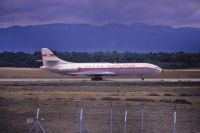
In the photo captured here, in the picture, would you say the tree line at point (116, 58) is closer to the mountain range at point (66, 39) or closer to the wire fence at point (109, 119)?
the mountain range at point (66, 39)

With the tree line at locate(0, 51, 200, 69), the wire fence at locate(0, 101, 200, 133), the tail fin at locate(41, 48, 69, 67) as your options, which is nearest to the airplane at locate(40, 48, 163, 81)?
the tail fin at locate(41, 48, 69, 67)

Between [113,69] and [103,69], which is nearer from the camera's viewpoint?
[113,69]

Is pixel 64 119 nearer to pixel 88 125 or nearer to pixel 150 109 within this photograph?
pixel 88 125

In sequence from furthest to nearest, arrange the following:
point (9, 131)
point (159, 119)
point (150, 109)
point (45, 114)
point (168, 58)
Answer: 1. point (168, 58)
2. point (150, 109)
3. point (45, 114)
4. point (159, 119)
5. point (9, 131)

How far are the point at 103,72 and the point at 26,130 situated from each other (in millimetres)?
59921

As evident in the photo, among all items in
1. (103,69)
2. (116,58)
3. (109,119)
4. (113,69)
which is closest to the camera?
(109,119)

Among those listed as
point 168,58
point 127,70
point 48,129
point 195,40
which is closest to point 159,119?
point 48,129

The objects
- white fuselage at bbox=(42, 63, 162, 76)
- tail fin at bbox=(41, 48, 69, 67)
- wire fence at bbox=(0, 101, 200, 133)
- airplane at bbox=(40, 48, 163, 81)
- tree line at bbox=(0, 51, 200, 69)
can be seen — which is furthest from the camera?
tree line at bbox=(0, 51, 200, 69)

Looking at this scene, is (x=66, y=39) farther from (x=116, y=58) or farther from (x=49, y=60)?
(x=49, y=60)

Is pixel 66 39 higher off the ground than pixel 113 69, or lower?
higher

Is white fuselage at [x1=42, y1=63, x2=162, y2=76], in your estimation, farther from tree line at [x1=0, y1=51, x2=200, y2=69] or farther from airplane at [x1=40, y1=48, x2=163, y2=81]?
tree line at [x1=0, y1=51, x2=200, y2=69]

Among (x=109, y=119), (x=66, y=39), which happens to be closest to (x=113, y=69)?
(x=109, y=119)

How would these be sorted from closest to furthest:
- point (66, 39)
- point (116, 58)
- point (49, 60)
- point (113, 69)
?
1. point (113, 69)
2. point (49, 60)
3. point (116, 58)
4. point (66, 39)

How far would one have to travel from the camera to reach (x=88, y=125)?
26.4 meters
